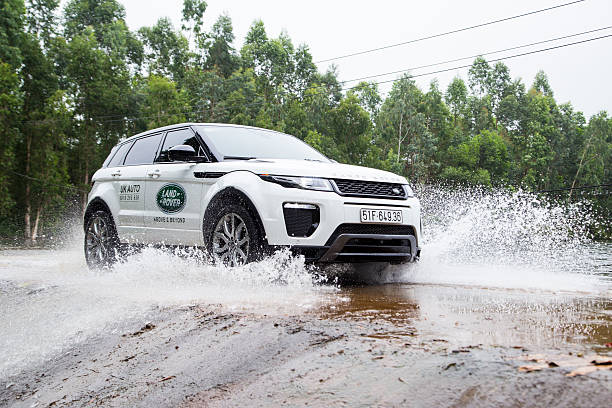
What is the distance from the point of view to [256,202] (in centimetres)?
536

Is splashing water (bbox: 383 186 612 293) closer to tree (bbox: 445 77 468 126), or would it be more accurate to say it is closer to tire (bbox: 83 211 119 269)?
tire (bbox: 83 211 119 269)

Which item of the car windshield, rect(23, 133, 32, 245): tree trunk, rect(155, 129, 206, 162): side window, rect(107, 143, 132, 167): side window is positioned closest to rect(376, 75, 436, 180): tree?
rect(23, 133, 32, 245): tree trunk

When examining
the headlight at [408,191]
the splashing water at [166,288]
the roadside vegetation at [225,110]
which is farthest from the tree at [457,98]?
the headlight at [408,191]

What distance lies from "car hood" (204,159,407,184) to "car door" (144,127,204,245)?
510 millimetres

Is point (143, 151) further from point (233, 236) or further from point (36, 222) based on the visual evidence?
point (36, 222)

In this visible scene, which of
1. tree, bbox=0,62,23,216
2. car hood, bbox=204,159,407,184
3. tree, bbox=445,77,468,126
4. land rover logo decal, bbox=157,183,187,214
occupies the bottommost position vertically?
land rover logo decal, bbox=157,183,187,214

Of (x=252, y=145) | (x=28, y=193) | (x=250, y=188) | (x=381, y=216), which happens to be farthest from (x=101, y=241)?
(x=28, y=193)

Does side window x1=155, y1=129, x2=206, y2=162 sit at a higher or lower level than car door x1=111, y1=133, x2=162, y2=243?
higher

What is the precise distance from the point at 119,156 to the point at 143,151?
756 mm

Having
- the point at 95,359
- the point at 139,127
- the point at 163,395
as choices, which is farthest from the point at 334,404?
the point at 139,127

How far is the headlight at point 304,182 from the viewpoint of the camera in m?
5.34

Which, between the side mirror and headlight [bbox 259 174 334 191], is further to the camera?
the side mirror

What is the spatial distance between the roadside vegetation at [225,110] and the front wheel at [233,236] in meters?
31.4

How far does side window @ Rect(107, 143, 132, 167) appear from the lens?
793cm
